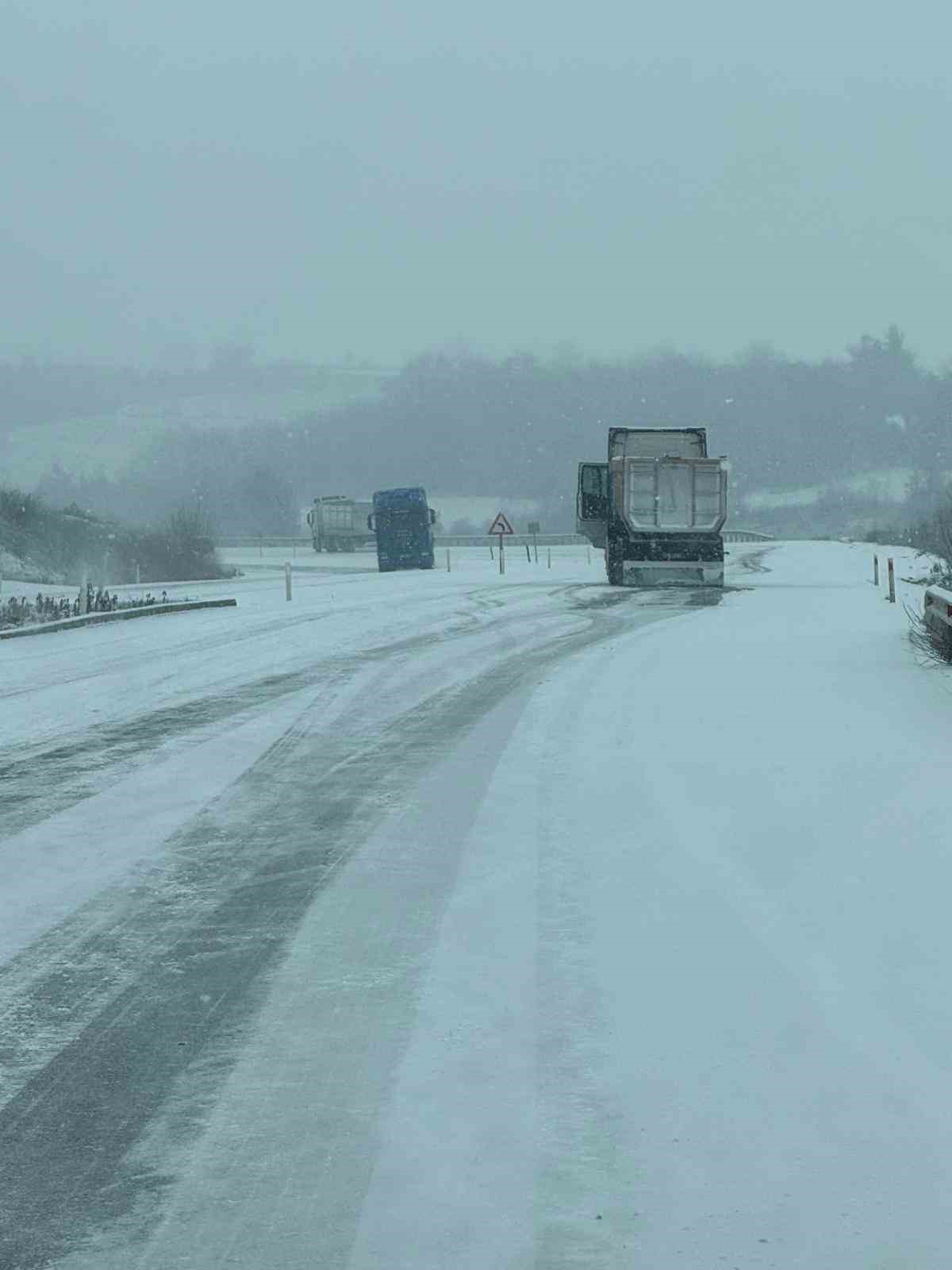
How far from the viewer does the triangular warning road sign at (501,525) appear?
5059 cm

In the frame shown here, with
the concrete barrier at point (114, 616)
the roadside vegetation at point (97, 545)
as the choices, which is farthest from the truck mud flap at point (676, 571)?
the roadside vegetation at point (97, 545)

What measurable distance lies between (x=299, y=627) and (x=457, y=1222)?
18278 mm

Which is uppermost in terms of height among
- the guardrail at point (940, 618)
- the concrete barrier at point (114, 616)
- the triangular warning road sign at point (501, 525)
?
the triangular warning road sign at point (501, 525)

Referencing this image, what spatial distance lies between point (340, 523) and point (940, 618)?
243 ft

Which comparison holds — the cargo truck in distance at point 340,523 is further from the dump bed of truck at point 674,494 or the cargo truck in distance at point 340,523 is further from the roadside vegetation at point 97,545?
the dump bed of truck at point 674,494

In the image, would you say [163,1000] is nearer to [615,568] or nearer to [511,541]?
[615,568]

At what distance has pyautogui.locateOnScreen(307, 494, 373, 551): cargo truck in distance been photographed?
86.8 meters

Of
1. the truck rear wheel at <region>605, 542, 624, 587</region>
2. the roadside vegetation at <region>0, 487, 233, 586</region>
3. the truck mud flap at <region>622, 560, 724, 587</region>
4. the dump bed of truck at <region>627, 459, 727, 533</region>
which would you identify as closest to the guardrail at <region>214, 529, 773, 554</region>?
the roadside vegetation at <region>0, 487, 233, 586</region>

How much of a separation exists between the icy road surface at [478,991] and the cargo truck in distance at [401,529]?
39.4m

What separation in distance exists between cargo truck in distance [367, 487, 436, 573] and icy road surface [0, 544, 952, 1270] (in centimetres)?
3945

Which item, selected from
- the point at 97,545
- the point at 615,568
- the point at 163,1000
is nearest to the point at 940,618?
the point at 163,1000

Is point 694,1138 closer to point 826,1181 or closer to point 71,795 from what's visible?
point 826,1181

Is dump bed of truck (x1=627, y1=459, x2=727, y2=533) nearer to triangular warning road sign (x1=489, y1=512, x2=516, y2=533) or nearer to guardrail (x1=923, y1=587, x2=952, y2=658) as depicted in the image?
triangular warning road sign (x1=489, y1=512, x2=516, y2=533)

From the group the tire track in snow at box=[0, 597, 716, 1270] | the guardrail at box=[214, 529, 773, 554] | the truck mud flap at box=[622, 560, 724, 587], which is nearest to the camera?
the tire track in snow at box=[0, 597, 716, 1270]
